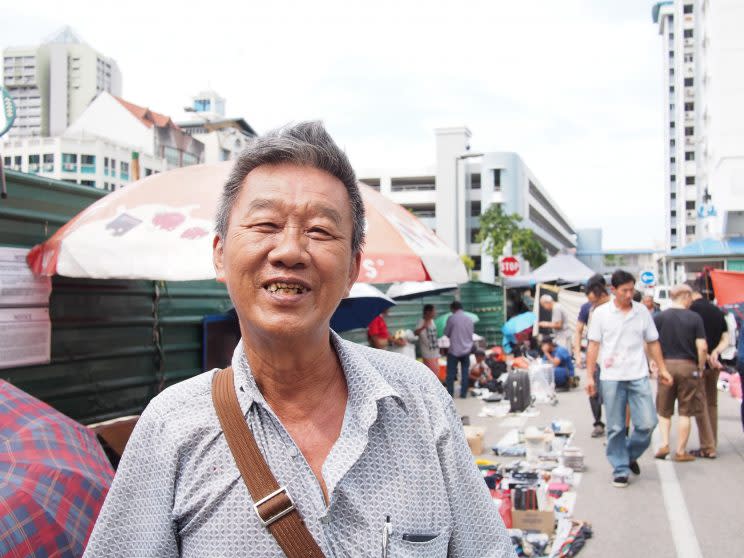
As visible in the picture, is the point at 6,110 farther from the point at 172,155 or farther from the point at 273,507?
the point at 172,155

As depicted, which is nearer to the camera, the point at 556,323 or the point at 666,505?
the point at 666,505

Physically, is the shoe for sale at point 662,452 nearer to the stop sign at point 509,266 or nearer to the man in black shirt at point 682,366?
the man in black shirt at point 682,366

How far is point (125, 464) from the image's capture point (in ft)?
5.06

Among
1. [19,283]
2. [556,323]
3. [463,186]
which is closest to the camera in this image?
[19,283]

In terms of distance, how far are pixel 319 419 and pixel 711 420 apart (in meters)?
8.88

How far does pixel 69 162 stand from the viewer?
79.2 metres

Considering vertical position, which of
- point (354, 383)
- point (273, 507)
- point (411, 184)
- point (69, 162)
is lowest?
point (273, 507)

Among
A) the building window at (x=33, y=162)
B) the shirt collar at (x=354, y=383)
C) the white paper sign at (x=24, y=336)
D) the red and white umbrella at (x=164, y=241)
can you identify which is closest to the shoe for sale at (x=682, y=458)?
the red and white umbrella at (x=164, y=241)

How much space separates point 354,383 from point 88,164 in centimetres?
8390

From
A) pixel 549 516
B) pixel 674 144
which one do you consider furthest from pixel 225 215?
pixel 674 144

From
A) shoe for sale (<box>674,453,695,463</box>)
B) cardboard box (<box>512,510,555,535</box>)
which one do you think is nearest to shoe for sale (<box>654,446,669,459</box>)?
shoe for sale (<box>674,453,695,463</box>)

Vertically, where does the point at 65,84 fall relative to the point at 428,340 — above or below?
above

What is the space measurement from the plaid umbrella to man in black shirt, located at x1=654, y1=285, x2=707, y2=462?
7005 mm

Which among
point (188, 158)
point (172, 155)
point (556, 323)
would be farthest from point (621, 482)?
point (188, 158)
